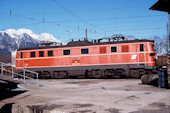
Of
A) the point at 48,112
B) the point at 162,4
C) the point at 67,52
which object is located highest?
the point at 162,4

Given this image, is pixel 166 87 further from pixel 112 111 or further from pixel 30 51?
pixel 30 51

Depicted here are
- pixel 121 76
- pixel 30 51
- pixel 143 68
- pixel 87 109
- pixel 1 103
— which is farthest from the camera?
pixel 30 51

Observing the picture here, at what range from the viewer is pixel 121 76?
22.1 m

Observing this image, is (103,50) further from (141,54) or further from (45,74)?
(45,74)

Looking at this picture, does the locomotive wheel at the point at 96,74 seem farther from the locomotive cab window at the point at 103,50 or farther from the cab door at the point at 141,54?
the cab door at the point at 141,54

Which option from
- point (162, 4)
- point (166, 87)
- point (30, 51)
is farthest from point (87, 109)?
point (30, 51)

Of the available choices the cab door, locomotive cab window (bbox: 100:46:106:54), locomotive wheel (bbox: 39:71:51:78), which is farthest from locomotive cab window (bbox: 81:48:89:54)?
the cab door

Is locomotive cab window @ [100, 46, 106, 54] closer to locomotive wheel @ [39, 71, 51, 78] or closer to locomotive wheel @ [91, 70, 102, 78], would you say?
locomotive wheel @ [91, 70, 102, 78]

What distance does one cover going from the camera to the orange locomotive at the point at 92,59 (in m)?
20.4

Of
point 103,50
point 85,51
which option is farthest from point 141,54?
point 85,51

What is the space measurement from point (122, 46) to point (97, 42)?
282cm

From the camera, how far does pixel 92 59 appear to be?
2166 centimetres

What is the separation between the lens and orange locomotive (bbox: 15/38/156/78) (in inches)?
802

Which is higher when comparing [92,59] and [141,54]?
[141,54]
